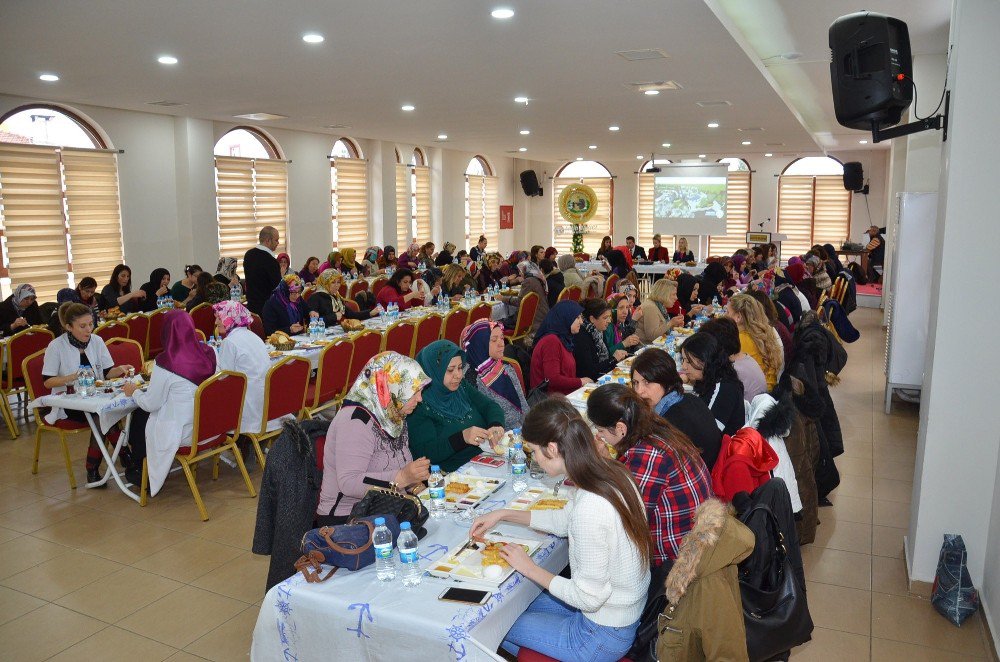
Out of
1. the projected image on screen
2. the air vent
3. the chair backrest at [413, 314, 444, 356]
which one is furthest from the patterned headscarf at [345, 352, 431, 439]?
the projected image on screen

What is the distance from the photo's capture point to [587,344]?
6168 mm

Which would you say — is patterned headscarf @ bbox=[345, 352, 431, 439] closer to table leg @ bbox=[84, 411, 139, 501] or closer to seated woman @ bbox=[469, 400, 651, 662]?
seated woman @ bbox=[469, 400, 651, 662]

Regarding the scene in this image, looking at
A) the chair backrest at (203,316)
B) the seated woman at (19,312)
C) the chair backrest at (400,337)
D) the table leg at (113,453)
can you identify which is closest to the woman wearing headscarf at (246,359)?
the table leg at (113,453)

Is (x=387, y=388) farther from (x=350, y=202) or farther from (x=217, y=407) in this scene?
(x=350, y=202)

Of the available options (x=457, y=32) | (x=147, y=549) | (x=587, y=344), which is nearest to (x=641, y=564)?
(x=147, y=549)

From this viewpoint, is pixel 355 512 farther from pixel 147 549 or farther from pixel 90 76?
pixel 90 76

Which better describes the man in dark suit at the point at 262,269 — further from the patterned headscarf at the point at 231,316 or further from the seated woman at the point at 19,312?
the patterned headscarf at the point at 231,316

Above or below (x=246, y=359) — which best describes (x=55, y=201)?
above

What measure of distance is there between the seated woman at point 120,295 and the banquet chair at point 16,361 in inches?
91.2

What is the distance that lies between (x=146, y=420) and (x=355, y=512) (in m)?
3.04

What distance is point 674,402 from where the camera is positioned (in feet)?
11.9

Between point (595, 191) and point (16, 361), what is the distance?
1838 cm

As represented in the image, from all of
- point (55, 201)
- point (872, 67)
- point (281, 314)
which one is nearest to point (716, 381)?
point (872, 67)

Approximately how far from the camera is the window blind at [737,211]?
21656 millimetres
